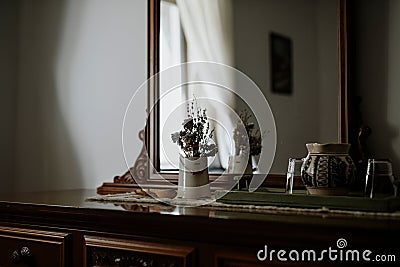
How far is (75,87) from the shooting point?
2.22 m

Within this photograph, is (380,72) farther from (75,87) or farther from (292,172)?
(75,87)

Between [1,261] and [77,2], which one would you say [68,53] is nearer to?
[77,2]

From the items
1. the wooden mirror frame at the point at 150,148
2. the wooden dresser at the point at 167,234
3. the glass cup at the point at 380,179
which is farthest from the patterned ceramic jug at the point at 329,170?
the wooden mirror frame at the point at 150,148

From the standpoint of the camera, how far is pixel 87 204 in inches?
54.9

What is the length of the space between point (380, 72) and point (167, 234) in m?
0.73

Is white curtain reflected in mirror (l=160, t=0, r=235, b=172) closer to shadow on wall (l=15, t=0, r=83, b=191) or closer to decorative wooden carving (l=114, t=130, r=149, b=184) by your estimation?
decorative wooden carving (l=114, t=130, r=149, b=184)

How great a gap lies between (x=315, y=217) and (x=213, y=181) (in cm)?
65

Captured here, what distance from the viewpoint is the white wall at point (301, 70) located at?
4.99 ft

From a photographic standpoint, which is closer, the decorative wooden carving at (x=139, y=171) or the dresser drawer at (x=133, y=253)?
the dresser drawer at (x=133, y=253)

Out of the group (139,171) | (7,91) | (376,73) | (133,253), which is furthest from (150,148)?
(7,91)

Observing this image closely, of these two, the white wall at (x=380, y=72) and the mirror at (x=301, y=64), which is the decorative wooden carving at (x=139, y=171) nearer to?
the mirror at (x=301, y=64)

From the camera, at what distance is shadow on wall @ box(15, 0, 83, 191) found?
226 cm

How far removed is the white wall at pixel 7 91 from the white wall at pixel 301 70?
1.24 meters

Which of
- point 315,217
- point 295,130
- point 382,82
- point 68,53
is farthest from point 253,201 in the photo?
point 68,53
